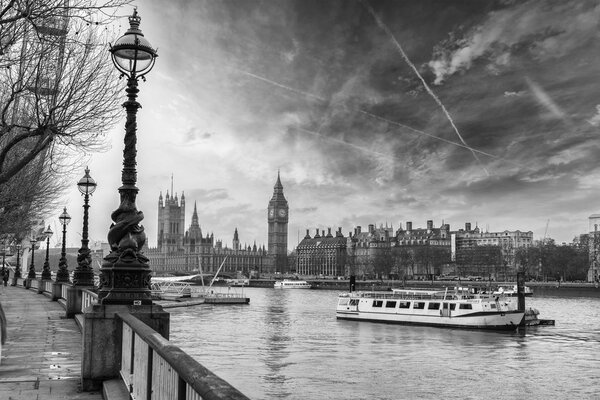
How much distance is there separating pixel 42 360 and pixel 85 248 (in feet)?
40.0

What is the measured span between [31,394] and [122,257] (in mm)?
2632

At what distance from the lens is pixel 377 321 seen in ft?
226

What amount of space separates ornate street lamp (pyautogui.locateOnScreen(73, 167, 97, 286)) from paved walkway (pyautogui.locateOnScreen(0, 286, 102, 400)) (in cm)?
157

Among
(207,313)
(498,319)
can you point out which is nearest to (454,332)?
(498,319)

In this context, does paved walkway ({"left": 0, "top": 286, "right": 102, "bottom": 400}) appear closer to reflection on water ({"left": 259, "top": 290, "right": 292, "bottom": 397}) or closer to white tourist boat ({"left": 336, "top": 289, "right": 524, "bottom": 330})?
reflection on water ({"left": 259, "top": 290, "right": 292, "bottom": 397})

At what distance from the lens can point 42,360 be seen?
14.1m

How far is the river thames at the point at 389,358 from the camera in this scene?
30406 millimetres

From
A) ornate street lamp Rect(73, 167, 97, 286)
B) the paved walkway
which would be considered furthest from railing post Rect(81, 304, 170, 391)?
ornate street lamp Rect(73, 167, 97, 286)

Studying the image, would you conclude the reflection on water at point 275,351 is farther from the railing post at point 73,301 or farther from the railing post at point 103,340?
the railing post at point 103,340

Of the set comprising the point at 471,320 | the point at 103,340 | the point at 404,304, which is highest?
the point at 103,340

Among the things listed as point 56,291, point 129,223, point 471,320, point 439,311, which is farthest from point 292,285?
point 129,223

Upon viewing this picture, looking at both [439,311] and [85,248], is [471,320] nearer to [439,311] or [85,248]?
[439,311]

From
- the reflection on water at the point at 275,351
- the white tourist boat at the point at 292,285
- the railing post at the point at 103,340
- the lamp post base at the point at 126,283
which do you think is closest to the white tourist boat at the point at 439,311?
the reflection on water at the point at 275,351

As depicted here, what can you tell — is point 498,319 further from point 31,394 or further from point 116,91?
point 31,394
